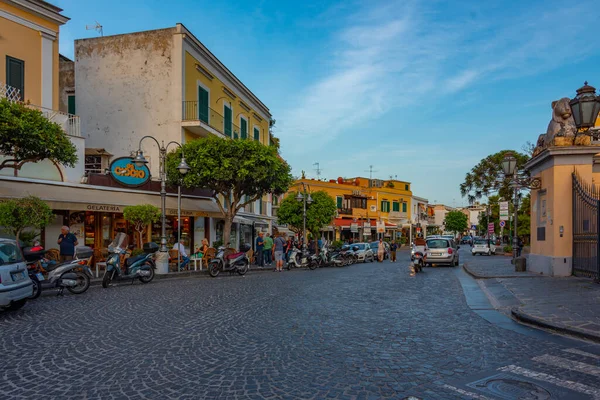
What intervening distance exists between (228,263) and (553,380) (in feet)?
45.8

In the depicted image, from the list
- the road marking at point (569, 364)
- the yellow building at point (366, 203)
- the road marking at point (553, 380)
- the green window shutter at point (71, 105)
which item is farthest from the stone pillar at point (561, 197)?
the yellow building at point (366, 203)

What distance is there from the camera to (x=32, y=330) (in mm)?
7371

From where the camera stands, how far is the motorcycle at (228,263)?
56.4 ft

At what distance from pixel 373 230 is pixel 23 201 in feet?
180

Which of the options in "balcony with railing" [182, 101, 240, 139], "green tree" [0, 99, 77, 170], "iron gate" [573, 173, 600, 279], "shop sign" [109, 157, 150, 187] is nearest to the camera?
"iron gate" [573, 173, 600, 279]

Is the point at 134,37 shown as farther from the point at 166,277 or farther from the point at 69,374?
the point at 69,374

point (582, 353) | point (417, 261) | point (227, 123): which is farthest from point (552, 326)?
point (227, 123)

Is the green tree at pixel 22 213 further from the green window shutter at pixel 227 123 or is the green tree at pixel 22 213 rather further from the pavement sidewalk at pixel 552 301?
the green window shutter at pixel 227 123

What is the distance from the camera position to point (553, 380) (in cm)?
470

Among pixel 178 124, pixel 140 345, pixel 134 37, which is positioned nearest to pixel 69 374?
pixel 140 345

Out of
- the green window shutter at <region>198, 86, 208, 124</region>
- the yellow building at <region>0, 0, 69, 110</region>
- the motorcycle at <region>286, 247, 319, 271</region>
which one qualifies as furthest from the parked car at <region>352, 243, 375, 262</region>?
the yellow building at <region>0, 0, 69, 110</region>

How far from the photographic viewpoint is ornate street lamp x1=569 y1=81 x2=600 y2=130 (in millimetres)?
8031

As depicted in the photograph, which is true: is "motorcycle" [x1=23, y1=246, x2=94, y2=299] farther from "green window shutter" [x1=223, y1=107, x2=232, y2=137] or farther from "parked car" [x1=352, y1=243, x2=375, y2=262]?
"parked car" [x1=352, y1=243, x2=375, y2=262]

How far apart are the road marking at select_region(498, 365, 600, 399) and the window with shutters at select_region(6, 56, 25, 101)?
18063 millimetres
